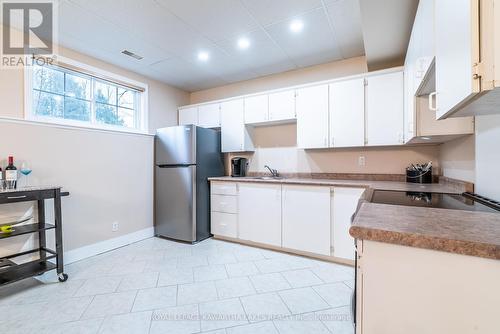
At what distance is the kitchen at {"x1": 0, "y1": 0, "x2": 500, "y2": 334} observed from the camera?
0.77 m

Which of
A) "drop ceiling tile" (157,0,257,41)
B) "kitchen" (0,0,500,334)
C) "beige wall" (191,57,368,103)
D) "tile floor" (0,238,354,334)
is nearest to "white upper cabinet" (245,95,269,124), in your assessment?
"kitchen" (0,0,500,334)

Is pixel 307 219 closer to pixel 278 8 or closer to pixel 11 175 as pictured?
Result: pixel 278 8

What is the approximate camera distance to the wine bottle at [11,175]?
2.06 metres

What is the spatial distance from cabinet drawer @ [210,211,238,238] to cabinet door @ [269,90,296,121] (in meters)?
1.49

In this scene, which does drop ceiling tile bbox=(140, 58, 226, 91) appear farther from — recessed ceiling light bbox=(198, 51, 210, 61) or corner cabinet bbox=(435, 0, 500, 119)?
corner cabinet bbox=(435, 0, 500, 119)

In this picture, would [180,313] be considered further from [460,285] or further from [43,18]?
[43,18]

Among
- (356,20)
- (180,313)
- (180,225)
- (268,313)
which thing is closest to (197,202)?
(180,225)

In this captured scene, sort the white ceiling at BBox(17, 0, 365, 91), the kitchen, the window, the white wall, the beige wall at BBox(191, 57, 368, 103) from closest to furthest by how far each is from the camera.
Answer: the kitchen
the white wall
the white ceiling at BBox(17, 0, 365, 91)
the window
the beige wall at BBox(191, 57, 368, 103)

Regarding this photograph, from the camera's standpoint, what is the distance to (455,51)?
2.85 ft

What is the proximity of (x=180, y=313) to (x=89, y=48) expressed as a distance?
9.70 feet

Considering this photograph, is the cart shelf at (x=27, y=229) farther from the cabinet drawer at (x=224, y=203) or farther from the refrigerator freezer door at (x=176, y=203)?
the cabinet drawer at (x=224, y=203)

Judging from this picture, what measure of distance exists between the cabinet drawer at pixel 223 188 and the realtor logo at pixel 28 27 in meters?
2.42

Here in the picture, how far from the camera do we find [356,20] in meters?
2.23

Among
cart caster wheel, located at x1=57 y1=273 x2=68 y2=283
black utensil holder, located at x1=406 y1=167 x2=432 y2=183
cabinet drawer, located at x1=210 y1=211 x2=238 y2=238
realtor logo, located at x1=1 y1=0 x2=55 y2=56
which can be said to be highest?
realtor logo, located at x1=1 y1=0 x2=55 y2=56
